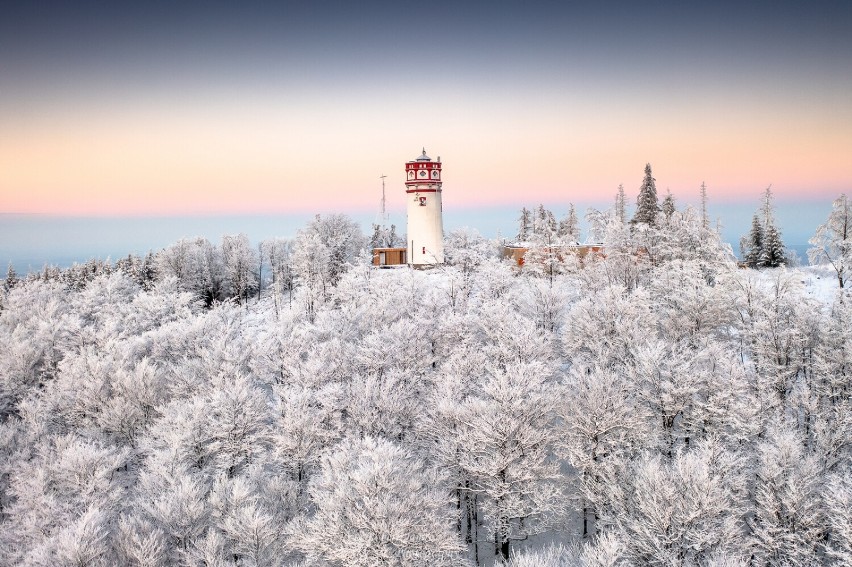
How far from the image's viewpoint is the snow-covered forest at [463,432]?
27562 millimetres

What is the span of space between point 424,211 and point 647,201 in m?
30.3

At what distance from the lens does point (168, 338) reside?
51469 mm

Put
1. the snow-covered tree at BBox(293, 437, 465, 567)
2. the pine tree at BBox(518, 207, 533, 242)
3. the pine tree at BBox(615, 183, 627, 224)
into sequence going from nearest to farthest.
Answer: the snow-covered tree at BBox(293, 437, 465, 567) → the pine tree at BBox(615, 183, 627, 224) → the pine tree at BBox(518, 207, 533, 242)

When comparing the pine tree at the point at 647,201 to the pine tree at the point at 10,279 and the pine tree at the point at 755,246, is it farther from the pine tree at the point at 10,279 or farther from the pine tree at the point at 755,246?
the pine tree at the point at 10,279

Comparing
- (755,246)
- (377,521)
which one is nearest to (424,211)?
(377,521)

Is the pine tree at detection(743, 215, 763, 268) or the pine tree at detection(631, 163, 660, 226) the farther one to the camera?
the pine tree at detection(743, 215, 763, 268)

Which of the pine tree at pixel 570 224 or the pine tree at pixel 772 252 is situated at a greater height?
the pine tree at pixel 570 224

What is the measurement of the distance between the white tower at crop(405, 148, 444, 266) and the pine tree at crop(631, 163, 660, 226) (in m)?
27.2

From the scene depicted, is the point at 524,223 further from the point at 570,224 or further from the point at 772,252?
the point at 772,252

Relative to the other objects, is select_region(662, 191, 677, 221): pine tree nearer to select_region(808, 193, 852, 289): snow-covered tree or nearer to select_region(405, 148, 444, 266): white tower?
select_region(808, 193, 852, 289): snow-covered tree

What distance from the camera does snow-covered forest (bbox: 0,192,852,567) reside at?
27.6 meters

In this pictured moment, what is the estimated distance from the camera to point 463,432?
3303 cm

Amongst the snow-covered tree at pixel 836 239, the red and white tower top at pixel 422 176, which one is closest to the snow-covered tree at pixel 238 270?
the red and white tower top at pixel 422 176

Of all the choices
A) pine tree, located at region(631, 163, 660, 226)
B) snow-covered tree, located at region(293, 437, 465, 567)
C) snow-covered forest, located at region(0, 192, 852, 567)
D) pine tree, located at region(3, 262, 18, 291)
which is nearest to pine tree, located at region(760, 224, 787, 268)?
snow-covered forest, located at region(0, 192, 852, 567)
